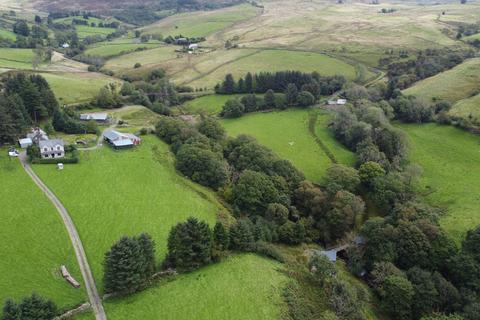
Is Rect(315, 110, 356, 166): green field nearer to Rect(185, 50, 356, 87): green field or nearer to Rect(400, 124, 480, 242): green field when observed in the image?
Rect(400, 124, 480, 242): green field

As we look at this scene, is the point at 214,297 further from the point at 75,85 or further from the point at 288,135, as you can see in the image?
the point at 75,85

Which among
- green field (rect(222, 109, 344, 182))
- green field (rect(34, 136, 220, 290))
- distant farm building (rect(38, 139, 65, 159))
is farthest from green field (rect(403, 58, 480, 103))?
distant farm building (rect(38, 139, 65, 159))

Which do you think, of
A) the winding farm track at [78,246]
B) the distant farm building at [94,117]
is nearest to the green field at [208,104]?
the distant farm building at [94,117]

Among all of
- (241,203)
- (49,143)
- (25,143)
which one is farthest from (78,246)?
(25,143)

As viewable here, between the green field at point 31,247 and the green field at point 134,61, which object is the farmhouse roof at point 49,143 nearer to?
the green field at point 31,247

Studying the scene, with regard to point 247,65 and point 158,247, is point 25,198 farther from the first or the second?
point 247,65

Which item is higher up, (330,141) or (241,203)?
(241,203)
